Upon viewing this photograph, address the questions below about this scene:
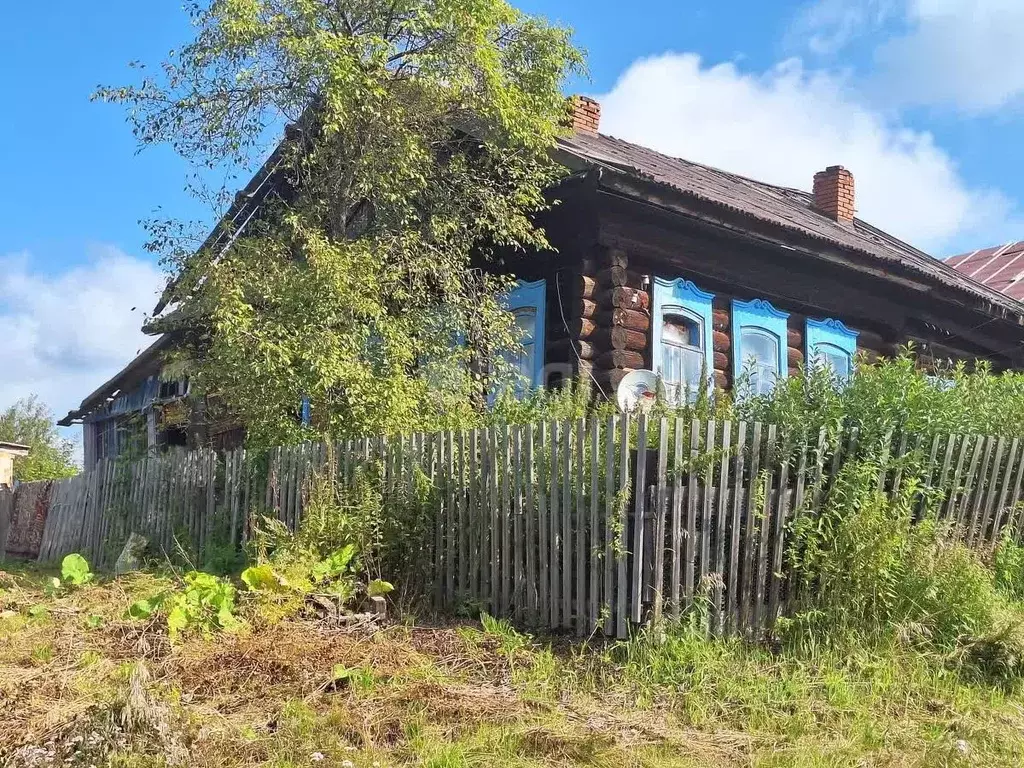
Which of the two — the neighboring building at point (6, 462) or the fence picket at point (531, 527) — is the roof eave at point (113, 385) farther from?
the fence picket at point (531, 527)

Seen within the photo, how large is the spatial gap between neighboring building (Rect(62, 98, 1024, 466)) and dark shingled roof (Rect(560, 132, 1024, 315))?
0.05 metres

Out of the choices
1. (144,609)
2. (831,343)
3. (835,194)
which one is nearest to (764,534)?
(144,609)

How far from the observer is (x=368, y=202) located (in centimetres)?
940

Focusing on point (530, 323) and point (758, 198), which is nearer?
point (530, 323)

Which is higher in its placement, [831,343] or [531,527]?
[831,343]

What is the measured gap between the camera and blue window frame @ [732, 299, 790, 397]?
11016 mm

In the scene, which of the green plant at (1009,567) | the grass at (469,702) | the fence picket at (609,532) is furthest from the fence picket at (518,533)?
the green plant at (1009,567)

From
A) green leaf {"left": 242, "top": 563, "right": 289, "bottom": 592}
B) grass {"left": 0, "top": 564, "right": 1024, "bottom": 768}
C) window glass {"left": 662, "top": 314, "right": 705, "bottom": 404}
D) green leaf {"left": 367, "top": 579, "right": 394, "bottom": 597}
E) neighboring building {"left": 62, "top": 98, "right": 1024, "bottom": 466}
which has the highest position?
neighboring building {"left": 62, "top": 98, "right": 1024, "bottom": 466}

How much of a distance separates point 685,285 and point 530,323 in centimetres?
186

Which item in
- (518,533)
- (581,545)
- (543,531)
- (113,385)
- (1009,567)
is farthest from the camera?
(113,385)

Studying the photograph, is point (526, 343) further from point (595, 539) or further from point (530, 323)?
point (595, 539)

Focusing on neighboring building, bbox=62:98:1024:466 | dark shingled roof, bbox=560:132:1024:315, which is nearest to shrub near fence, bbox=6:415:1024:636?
neighboring building, bbox=62:98:1024:466

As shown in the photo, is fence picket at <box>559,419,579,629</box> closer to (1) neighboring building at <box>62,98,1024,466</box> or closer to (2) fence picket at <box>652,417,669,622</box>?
(2) fence picket at <box>652,417,669,622</box>

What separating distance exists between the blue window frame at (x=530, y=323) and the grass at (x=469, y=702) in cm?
456
